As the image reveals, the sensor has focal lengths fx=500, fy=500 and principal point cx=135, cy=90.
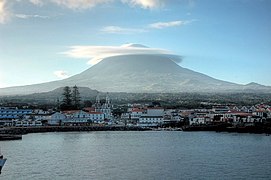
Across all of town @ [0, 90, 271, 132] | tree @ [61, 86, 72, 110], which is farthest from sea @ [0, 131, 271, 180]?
tree @ [61, 86, 72, 110]

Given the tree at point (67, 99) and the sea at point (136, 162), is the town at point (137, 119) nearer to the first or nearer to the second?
the tree at point (67, 99)

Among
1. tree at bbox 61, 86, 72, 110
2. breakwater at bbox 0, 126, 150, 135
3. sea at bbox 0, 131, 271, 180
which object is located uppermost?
tree at bbox 61, 86, 72, 110

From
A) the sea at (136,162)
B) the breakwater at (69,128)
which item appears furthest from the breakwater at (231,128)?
the sea at (136,162)

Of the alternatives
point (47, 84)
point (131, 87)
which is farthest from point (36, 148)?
point (47, 84)

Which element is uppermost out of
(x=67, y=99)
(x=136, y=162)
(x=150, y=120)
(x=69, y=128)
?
(x=67, y=99)

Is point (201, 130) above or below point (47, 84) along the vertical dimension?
below

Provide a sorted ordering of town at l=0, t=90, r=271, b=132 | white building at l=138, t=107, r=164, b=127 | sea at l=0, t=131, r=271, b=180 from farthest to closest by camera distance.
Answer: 1. white building at l=138, t=107, r=164, b=127
2. town at l=0, t=90, r=271, b=132
3. sea at l=0, t=131, r=271, b=180

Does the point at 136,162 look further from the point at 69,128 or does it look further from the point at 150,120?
the point at 150,120

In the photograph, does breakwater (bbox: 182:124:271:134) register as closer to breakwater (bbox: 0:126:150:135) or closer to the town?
the town

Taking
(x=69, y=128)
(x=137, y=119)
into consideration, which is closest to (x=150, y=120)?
(x=137, y=119)

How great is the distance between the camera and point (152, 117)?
35.9 m

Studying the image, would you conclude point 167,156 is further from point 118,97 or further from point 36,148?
point 118,97

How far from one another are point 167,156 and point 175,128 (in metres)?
18.2

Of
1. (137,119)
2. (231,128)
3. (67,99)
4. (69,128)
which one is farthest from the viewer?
(67,99)
